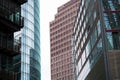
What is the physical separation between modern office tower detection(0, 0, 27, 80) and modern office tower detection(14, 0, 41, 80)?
93.5 feet

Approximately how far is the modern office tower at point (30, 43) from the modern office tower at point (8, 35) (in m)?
28.5

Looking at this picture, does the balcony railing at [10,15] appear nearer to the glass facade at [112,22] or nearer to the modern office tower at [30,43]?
the glass facade at [112,22]

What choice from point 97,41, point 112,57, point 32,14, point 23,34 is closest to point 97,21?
point 97,41

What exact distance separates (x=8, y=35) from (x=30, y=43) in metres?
36.4

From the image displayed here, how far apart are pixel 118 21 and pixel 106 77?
32.0 feet

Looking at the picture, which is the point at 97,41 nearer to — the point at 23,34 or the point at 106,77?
the point at 106,77

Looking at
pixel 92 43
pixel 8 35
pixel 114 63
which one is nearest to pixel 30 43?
pixel 92 43

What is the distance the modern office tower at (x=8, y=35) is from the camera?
3147cm

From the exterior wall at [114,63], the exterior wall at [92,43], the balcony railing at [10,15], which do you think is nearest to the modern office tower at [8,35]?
the balcony railing at [10,15]

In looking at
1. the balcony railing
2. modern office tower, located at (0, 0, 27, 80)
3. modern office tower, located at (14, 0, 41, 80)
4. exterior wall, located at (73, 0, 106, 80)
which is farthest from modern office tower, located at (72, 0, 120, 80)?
modern office tower, located at (0, 0, 27, 80)

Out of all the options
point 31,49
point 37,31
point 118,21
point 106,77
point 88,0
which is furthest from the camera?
point 37,31

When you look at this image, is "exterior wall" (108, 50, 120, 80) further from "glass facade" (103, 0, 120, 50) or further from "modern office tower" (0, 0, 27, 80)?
"modern office tower" (0, 0, 27, 80)

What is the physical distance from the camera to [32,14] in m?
74.4

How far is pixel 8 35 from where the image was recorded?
33719 millimetres
